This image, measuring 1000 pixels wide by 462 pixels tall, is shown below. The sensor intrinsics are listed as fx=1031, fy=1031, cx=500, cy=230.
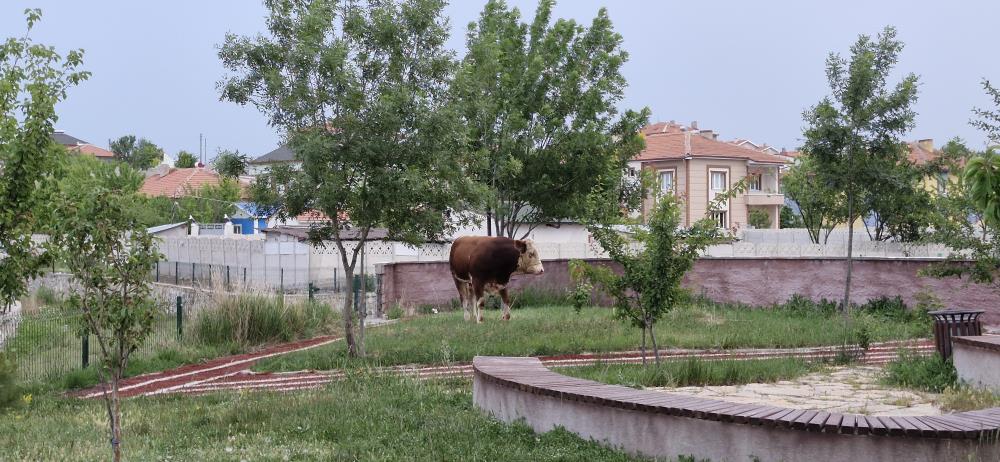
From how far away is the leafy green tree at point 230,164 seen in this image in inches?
718

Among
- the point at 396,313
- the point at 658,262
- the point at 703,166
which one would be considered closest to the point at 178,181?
the point at 703,166

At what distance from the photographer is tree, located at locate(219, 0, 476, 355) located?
55.8 ft

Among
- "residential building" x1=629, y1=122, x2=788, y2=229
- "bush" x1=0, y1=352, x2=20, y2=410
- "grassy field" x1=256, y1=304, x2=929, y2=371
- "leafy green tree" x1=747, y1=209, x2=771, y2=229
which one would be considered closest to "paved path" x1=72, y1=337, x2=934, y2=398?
"grassy field" x1=256, y1=304, x2=929, y2=371

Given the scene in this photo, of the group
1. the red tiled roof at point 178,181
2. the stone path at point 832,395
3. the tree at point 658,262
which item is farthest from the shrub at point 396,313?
the red tiled roof at point 178,181

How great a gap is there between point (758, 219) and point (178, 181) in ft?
167

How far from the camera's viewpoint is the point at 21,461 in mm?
8883

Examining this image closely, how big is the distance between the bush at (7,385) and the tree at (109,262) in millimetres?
5644

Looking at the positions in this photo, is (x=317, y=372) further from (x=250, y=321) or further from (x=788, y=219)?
(x=788, y=219)

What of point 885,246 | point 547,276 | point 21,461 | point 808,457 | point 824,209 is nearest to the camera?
point 808,457

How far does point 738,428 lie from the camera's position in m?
7.54

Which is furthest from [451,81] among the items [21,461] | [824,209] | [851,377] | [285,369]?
[824,209]

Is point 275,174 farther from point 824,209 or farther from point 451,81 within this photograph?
point 824,209

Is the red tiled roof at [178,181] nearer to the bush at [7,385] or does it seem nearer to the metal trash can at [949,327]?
the bush at [7,385]

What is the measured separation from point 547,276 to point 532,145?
7.19 meters
